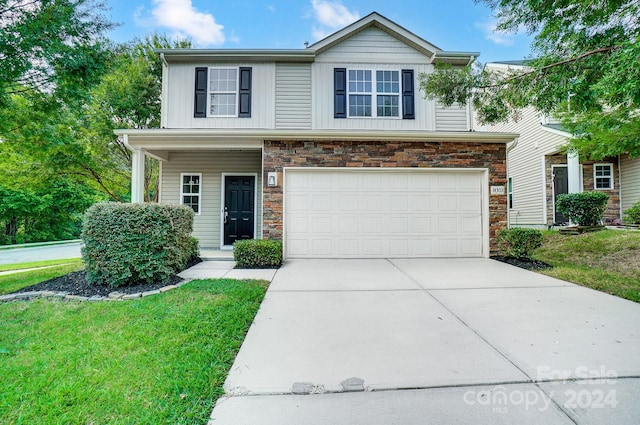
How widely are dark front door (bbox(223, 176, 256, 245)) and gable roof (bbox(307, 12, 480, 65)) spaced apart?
444 centimetres

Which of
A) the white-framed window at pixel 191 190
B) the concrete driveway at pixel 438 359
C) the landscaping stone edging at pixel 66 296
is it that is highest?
the white-framed window at pixel 191 190

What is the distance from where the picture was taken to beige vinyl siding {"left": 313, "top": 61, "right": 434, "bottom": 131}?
27.1 feet

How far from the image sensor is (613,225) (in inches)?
398

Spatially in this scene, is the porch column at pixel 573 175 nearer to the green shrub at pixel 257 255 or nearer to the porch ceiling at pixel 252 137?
the porch ceiling at pixel 252 137

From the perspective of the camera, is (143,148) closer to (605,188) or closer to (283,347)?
(283,347)

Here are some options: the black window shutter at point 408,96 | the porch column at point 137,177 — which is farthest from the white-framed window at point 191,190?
the black window shutter at point 408,96

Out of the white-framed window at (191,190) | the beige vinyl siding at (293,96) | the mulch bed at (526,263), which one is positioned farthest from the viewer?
the white-framed window at (191,190)

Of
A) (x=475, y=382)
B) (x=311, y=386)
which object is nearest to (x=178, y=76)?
(x=311, y=386)

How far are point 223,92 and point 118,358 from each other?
7726mm

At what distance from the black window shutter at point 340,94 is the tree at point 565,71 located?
9.84 ft

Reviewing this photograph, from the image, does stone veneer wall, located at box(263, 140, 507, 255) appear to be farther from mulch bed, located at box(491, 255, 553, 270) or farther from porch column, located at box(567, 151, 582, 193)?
porch column, located at box(567, 151, 582, 193)

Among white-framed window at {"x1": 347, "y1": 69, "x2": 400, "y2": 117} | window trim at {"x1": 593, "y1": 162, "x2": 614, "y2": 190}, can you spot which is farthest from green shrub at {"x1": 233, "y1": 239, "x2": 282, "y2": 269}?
window trim at {"x1": 593, "y1": 162, "x2": 614, "y2": 190}

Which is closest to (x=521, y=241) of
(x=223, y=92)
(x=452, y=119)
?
(x=452, y=119)

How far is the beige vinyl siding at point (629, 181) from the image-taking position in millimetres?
10101
